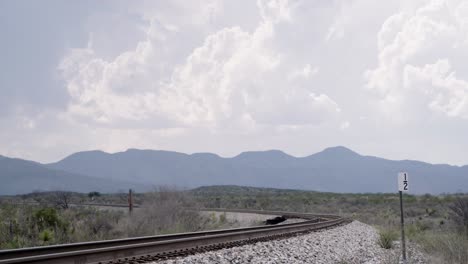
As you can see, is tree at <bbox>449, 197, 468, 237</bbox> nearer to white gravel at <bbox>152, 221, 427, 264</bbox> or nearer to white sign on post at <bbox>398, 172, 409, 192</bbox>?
white gravel at <bbox>152, 221, 427, 264</bbox>

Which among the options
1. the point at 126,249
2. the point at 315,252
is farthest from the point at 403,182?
the point at 126,249

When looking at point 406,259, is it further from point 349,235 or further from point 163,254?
point 163,254

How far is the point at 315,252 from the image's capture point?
2103cm

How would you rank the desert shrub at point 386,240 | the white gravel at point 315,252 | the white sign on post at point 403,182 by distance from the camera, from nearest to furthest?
the white gravel at point 315,252 < the white sign on post at point 403,182 < the desert shrub at point 386,240

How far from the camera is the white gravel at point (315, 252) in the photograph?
17.3m

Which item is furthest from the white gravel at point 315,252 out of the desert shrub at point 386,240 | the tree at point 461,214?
the tree at point 461,214

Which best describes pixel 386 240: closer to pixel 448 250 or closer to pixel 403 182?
pixel 448 250

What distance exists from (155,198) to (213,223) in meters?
3.75

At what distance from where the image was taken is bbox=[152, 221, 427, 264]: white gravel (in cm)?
1730

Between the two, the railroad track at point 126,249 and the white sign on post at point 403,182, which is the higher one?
the white sign on post at point 403,182

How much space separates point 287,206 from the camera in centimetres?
6550

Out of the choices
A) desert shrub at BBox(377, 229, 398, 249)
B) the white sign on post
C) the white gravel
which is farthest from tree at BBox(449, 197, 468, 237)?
the white sign on post

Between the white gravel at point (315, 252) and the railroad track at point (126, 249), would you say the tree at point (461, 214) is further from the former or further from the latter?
the railroad track at point (126, 249)

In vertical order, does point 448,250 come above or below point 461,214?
below
